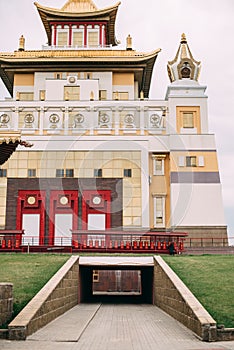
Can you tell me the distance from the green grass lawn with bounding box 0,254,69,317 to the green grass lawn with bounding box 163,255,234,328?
168 inches

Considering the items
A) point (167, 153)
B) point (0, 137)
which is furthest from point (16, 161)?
point (0, 137)

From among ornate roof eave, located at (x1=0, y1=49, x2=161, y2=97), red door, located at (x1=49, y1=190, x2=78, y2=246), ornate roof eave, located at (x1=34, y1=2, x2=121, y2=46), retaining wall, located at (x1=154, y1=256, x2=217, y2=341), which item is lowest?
retaining wall, located at (x1=154, y1=256, x2=217, y2=341)

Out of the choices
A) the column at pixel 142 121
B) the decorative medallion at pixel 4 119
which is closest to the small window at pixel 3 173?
the decorative medallion at pixel 4 119

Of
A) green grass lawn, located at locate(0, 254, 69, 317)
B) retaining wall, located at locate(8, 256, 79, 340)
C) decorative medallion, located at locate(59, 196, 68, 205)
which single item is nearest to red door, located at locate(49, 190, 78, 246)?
decorative medallion, located at locate(59, 196, 68, 205)

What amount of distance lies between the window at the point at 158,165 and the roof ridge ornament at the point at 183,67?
235 inches

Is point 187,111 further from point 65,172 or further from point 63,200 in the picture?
point 63,200

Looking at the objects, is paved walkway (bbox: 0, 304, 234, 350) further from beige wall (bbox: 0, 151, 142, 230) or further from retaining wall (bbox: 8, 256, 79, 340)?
beige wall (bbox: 0, 151, 142, 230)

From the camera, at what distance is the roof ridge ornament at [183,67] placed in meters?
31.3

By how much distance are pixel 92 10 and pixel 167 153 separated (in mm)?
14129

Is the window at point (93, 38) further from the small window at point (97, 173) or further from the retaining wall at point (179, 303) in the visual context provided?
the retaining wall at point (179, 303)

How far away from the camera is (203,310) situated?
11273 millimetres

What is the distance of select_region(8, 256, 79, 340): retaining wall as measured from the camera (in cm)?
1029

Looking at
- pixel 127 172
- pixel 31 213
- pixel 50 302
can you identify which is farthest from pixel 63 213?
pixel 50 302

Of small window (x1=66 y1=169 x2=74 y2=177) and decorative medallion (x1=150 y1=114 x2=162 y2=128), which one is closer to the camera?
small window (x1=66 y1=169 x2=74 y2=177)
